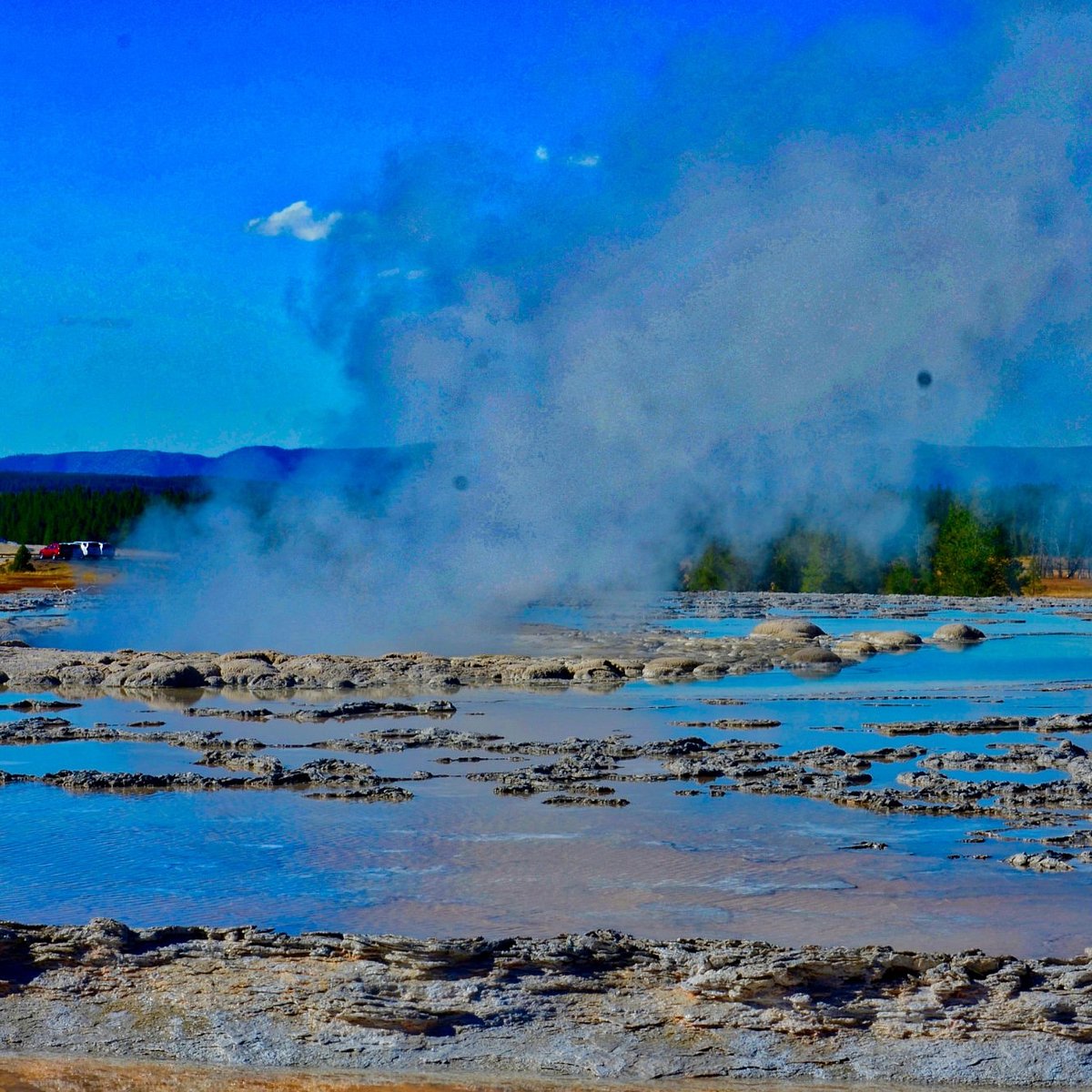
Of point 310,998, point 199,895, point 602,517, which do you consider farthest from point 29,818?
point 602,517

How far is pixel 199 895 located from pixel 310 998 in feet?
10.0

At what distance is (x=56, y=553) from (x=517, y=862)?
210 feet

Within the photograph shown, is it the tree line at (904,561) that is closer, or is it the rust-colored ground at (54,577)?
the rust-colored ground at (54,577)

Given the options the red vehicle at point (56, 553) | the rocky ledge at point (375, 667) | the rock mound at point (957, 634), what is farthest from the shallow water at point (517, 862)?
the red vehicle at point (56, 553)

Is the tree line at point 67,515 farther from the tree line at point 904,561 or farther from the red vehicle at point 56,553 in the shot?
the tree line at point 904,561

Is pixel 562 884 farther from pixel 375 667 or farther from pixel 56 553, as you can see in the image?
pixel 56 553

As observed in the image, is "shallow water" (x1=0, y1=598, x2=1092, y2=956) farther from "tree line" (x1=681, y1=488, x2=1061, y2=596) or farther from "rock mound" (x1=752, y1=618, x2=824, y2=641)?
"tree line" (x1=681, y1=488, x2=1061, y2=596)

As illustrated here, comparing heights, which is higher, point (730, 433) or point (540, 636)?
point (730, 433)

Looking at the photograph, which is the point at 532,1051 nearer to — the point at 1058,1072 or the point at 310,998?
the point at 310,998

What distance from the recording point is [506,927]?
9344mm

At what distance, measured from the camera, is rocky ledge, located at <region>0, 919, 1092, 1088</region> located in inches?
268

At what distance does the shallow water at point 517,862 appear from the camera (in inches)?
375

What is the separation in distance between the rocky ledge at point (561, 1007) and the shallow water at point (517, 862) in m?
1.08

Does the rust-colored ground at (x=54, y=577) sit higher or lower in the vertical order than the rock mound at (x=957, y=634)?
higher
